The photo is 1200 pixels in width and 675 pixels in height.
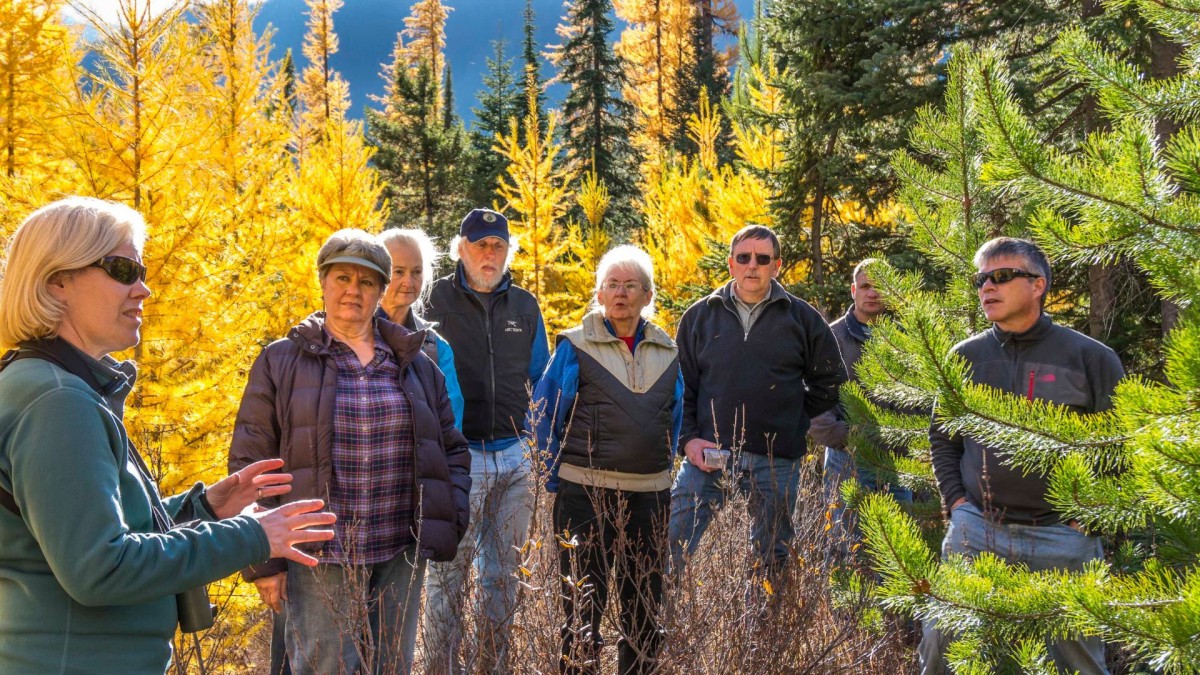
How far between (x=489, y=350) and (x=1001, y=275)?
2.44m

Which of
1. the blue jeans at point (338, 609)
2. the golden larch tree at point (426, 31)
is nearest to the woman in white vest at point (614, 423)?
the blue jeans at point (338, 609)

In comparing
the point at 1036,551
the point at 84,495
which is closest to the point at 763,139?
the point at 1036,551

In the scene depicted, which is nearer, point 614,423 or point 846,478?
point 614,423

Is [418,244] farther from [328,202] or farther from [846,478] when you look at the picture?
[328,202]

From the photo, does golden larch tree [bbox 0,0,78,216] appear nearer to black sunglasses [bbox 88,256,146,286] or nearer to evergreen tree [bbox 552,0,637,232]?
black sunglasses [bbox 88,256,146,286]

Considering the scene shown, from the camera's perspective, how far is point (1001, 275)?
2.83 metres

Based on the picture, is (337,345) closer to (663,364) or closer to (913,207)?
(663,364)

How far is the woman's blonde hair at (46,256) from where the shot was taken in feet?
5.38

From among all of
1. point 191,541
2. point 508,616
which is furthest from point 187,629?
point 508,616

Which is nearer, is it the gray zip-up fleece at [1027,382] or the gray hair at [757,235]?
the gray zip-up fleece at [1027,382]

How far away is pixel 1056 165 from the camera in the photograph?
60.3 inches

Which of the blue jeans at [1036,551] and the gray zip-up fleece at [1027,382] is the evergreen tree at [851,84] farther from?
the blue jeans at [1036,551]

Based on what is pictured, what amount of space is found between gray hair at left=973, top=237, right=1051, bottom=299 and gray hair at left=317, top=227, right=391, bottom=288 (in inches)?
85.1

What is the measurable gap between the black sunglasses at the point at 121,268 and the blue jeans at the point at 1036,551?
8.68ft
